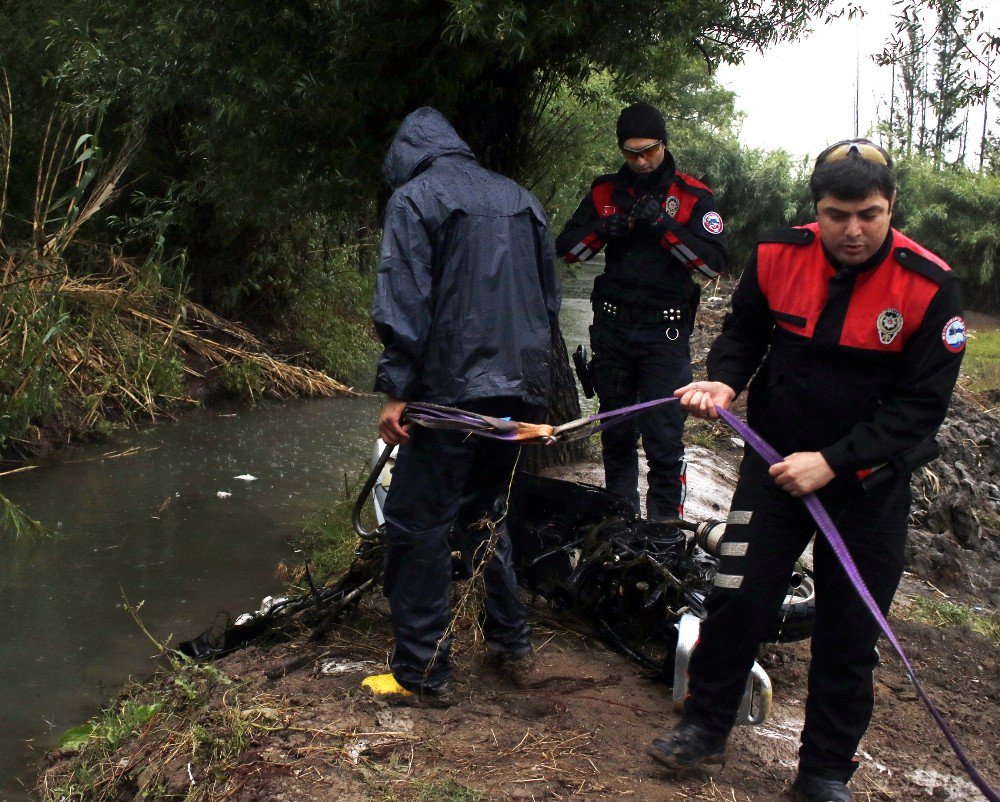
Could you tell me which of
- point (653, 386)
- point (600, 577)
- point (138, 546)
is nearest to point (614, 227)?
point (653, 386)

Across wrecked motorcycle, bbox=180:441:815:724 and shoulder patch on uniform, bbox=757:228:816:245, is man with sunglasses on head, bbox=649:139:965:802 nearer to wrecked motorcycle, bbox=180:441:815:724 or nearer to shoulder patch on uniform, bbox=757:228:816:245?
shoulder patch on uniform, bbox=757:228:816:245

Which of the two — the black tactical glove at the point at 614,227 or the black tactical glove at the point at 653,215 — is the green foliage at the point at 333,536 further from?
the black tactical glove at the point at 653,215

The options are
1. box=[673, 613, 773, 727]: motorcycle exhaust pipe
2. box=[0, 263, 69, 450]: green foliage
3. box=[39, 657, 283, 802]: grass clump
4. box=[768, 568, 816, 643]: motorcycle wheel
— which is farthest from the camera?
box=[0, 263, 69, 450]: green foliage

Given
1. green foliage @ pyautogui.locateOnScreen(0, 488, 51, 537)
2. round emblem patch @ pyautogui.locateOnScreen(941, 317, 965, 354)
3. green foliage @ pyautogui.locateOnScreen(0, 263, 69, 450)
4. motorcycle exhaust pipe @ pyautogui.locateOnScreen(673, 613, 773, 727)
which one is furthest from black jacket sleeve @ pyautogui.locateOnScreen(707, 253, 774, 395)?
green foliage @ pyautogui.locateOnScreen(0, 263, 69, 450)

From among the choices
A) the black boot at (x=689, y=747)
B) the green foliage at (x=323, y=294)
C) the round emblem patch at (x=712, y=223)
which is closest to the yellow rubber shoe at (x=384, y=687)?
the black boot at (x=689, y=747)

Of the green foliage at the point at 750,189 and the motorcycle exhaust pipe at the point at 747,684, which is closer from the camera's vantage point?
the motorcycle exhaust pipe at the point at 747,684

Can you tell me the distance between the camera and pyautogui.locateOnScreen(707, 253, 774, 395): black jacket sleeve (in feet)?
11.4

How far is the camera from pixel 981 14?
17.4ft

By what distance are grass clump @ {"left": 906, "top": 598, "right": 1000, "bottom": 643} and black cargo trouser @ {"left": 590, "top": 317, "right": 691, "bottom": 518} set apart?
1440 mm

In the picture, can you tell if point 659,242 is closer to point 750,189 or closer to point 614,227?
point 614,227

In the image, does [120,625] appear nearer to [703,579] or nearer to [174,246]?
[703,579]

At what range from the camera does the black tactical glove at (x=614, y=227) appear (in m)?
5.23

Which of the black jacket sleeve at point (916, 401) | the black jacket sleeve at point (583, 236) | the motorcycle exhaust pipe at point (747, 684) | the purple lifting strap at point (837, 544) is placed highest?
the black jacket sleeve at point (583, 236)

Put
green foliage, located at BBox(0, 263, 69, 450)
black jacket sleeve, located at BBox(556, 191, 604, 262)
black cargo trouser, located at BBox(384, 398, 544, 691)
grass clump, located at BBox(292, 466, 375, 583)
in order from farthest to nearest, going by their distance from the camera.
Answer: green foliage, located at BBox(0, 263, 69, 450), grass clump, located at BBox(292, 466, 375, 583), black jacket sleeve, located at BBox(556, 191, 604, 262), black cargo trouser, located at BBox(384, 398, 544, 691)
